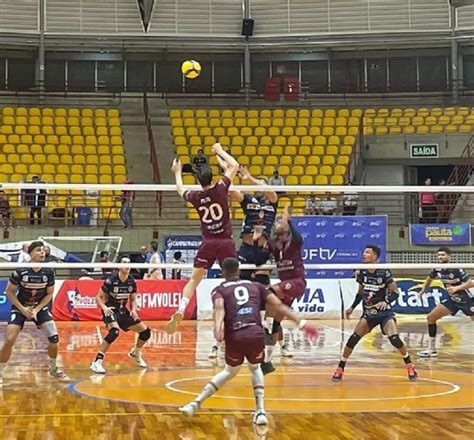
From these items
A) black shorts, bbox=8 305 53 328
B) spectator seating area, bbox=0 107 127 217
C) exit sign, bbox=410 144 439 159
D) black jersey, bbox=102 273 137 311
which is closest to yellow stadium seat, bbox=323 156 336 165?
exit sign, bbox=410 144 439 159

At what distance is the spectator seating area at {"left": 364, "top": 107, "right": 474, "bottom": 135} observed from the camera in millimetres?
28703

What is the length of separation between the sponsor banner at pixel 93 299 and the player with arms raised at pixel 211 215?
12043mm

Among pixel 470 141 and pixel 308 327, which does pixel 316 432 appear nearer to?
pixel 308 327

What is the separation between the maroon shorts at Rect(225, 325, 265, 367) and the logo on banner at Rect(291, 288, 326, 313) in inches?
552

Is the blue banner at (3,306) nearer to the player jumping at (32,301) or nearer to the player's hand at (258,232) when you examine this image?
the player jumping at (32,301)

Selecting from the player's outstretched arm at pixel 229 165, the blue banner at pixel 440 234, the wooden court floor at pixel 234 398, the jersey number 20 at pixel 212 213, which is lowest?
the wooden court floor at pixel 234 398

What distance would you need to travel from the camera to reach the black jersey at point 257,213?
11227 millimetres

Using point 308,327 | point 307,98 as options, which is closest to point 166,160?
point 307,98

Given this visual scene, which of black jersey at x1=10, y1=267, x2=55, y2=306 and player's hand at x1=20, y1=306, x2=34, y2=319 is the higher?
black jersey at x1=10, y1=267, x2=55, y2=306

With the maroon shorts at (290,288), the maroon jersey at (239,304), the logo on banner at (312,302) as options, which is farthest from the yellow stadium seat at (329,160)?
the maroon jersey at (239,304)

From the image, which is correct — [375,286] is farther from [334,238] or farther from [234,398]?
[334,238]

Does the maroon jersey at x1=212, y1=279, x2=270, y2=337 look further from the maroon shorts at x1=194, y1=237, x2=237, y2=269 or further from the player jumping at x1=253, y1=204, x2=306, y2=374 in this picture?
the player jumping at x1=253, y1=204, x2=306, y2=374

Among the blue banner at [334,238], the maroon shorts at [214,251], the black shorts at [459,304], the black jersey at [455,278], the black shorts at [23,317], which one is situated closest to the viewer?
the maroon shorts at [214,251]

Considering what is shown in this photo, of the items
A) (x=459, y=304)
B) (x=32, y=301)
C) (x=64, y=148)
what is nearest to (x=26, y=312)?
(x=32, y=301)
